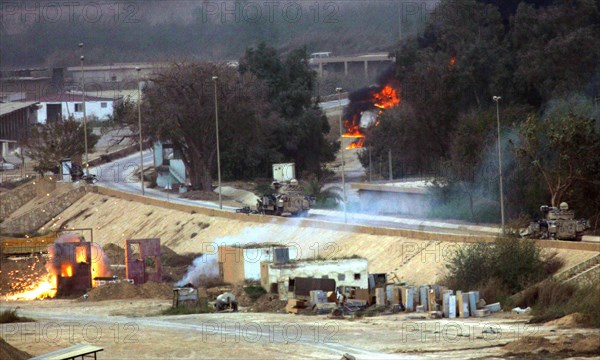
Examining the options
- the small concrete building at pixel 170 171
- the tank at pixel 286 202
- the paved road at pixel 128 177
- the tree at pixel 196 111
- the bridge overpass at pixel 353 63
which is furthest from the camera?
Result: the bridge overpass at pixel 353 63

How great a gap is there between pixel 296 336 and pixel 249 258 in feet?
53.3

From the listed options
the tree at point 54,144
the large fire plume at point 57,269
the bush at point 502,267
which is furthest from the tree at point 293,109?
the bush at point 502,267

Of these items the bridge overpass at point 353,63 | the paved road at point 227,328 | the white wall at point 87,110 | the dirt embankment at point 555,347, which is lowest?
the dirt embankment at point 555,347

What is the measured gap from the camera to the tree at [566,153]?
72.8 m

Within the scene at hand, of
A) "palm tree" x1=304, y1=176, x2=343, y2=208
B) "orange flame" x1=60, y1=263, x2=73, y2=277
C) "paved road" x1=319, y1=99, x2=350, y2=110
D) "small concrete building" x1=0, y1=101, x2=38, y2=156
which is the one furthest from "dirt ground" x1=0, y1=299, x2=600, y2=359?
"paved road" x1=319, y1=99, x2=350, y2=110

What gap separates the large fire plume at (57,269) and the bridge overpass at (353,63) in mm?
57384

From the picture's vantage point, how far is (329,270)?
64.0 meters

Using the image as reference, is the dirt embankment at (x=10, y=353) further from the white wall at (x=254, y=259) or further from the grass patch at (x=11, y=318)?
the white wall at (x=254, y=259)

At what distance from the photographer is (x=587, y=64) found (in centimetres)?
9625

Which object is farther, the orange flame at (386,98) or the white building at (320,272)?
the orange flame at (386,98)

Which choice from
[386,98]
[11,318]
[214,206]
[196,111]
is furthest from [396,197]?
[386,98]

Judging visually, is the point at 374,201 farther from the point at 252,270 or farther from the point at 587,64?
the point at 252,270

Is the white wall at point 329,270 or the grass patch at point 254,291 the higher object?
the white wall at point 329,270

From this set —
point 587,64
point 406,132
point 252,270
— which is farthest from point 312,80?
point 252,270
